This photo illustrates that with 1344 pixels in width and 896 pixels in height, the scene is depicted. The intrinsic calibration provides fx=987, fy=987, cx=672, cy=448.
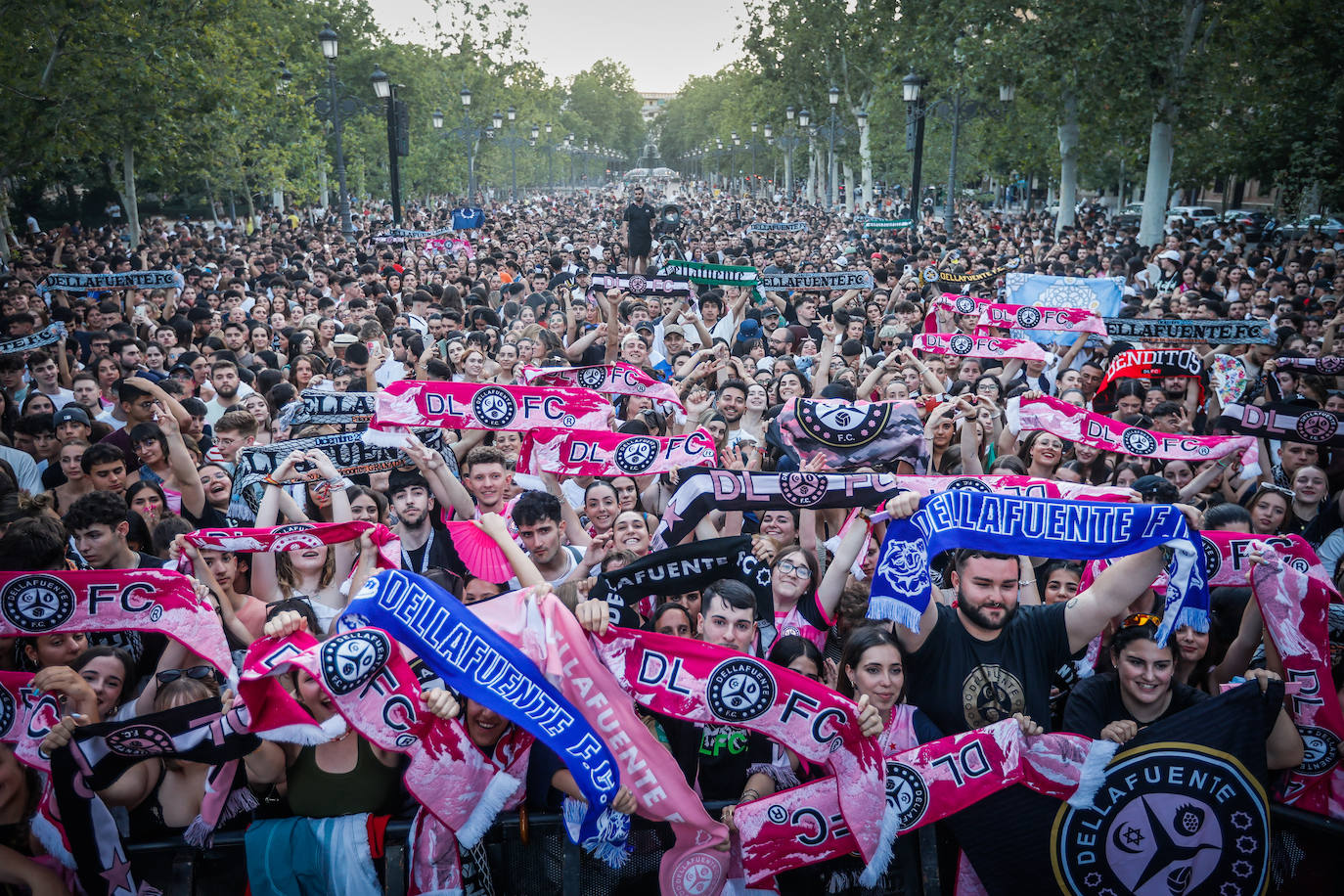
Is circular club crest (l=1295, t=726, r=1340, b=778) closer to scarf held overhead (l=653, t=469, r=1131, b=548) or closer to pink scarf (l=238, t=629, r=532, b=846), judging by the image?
scarf held overhead (l=653, t=469, r=1131, b=548)

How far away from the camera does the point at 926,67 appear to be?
101 feet

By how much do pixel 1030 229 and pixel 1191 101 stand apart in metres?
13.2

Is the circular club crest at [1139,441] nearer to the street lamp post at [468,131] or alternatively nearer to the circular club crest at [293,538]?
the circular club crest at [293,538]

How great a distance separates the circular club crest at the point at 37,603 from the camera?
4.46 metres

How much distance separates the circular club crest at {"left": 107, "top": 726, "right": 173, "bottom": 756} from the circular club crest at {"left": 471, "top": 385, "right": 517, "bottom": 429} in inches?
151

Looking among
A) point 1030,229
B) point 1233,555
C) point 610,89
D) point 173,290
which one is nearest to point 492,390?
point 1233,555

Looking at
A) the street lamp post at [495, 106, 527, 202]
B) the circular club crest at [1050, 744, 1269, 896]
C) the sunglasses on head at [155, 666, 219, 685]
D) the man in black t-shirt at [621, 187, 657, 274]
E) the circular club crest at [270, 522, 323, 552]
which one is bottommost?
the circular club crest at [1050, 744, 1269, 896]

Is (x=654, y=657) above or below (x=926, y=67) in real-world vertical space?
below

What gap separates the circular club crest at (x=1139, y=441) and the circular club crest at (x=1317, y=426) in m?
0.88

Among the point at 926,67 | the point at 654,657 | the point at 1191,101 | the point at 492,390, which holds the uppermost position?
the point at 926,67

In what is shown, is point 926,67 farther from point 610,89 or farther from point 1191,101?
point 610,89

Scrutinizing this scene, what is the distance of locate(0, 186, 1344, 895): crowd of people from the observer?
3.95m

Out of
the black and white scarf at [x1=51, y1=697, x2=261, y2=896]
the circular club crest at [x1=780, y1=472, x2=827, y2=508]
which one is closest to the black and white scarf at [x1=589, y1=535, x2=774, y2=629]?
the circular club crest at [x1=780, y1=472, x2=827, y2=508]

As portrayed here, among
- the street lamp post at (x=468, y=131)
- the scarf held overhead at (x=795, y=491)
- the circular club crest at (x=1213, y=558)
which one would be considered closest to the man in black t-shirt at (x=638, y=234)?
the street lamp post at (x=468, y=131)
